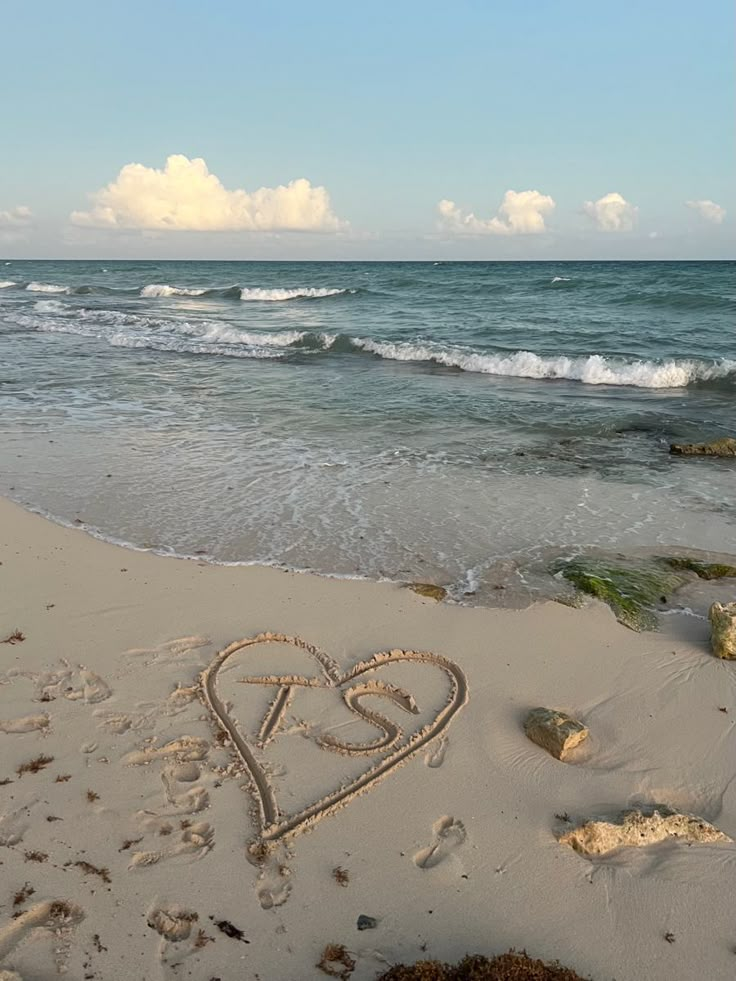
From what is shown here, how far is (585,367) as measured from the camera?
52.3 ft

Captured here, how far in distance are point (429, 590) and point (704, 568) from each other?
7.98ft

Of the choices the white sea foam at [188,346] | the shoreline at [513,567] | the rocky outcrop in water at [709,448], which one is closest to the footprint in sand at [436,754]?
the shoreline at [513,567]

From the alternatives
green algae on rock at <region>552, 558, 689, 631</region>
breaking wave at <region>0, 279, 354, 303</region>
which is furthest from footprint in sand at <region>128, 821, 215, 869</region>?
breaking wave at <region>0, 279, 354, 303</region>

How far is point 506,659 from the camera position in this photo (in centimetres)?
458

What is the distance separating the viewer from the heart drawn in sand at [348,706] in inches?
128

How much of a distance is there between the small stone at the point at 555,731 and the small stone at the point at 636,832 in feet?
1.68

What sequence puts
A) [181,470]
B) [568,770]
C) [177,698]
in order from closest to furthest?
[568,770]
[177,698]
[181,470]

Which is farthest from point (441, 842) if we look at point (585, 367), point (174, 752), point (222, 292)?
point (222, 292)

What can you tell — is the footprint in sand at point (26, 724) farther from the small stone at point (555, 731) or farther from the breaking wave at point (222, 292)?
the breaking wave at point (222, 292)

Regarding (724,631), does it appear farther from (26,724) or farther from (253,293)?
(253,293)

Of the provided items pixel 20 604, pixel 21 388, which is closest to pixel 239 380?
pixel 21 388

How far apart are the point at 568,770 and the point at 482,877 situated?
89 centimetres

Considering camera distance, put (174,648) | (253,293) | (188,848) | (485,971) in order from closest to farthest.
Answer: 1. (485,971)
2. (188,848)
3. (174,648)
4. (253,293)

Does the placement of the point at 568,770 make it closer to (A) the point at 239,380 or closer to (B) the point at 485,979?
(B) the point at 485,979
